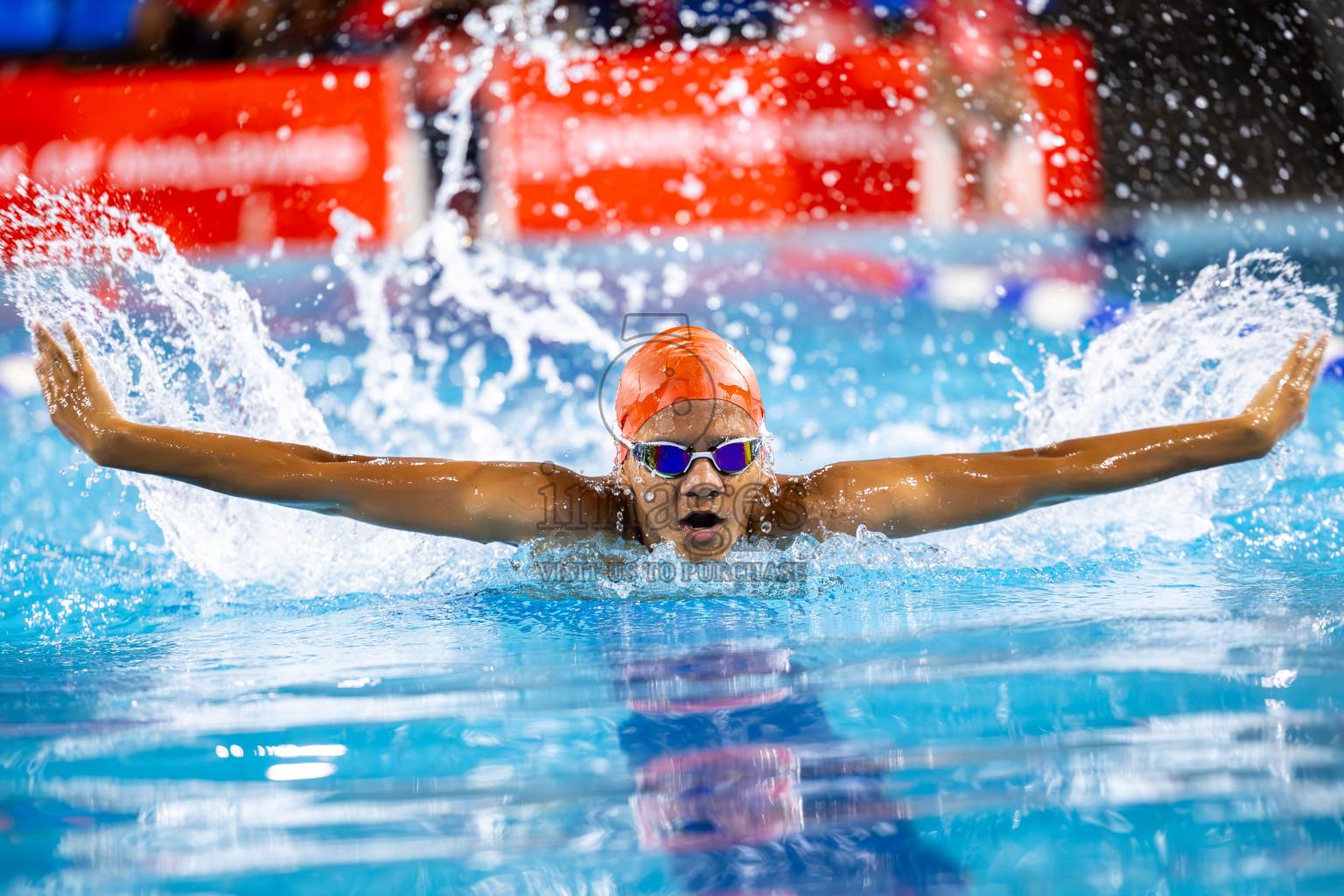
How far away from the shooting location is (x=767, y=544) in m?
2.76

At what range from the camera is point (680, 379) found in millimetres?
2646

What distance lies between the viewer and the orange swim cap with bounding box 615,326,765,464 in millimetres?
2637

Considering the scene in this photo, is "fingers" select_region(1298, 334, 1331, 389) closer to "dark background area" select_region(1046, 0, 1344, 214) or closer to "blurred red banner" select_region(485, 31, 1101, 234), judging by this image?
"blurred red banner" select_region(485, 31, 1101, 234)

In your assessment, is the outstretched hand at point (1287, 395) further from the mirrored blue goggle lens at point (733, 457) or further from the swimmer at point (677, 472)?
the mirrored blue goggle lens at point (733, 457)

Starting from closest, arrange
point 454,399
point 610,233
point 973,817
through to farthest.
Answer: point 973,817 → point 454,399 → point 610,233

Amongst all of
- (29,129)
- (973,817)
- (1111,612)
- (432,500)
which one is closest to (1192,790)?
(973,817)

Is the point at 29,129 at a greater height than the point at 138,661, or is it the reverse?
the point at 29,129

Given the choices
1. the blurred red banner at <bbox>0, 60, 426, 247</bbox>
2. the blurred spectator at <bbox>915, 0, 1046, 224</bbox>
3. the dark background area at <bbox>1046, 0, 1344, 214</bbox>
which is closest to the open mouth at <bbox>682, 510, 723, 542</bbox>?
the blurred red banner at <bbox>0, 60, 426, 247</bbox>

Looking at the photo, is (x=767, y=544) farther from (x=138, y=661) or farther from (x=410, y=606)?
(x=138, y=661)

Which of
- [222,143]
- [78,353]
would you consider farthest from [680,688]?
[222,143]

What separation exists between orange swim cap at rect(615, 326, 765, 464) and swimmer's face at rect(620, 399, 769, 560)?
0.04 metres

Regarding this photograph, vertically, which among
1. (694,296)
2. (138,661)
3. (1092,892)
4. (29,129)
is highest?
(29,129)

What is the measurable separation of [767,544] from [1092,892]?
4.98ft

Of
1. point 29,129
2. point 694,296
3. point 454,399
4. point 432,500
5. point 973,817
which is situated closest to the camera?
point 973,817
